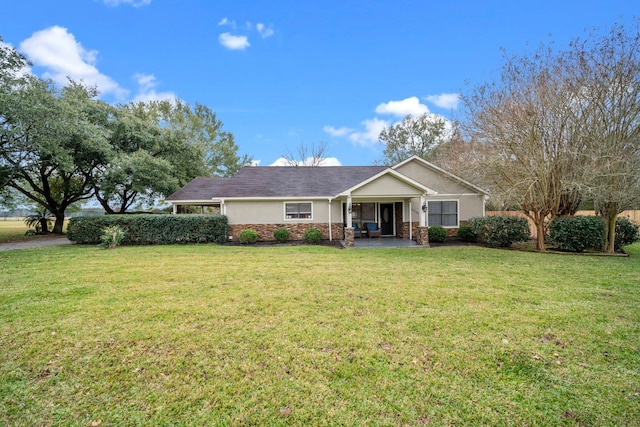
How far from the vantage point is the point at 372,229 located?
15359mm

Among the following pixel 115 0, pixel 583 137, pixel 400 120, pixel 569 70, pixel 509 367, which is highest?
pixel 400 120

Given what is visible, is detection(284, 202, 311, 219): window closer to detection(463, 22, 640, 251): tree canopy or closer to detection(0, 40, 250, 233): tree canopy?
Answer: detection(463, 22, 640, 251): tree canopy

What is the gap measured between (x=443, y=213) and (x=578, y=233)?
586 cm

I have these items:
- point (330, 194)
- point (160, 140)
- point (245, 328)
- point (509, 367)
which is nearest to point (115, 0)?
point (160, 140)

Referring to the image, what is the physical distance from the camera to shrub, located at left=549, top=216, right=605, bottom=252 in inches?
402

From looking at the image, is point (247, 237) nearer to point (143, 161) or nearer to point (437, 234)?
point (437, 234)

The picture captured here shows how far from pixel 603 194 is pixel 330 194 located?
10617 millimetres

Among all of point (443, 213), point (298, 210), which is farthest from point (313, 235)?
point (443, 213)

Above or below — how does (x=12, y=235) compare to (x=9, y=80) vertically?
below

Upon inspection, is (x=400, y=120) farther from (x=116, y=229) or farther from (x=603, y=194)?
(x=116, y=229)

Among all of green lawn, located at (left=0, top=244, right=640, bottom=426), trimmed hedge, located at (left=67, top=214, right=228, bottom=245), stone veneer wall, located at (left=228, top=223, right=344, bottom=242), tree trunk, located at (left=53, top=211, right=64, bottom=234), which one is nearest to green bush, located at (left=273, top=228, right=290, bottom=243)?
stone veneer wall, located at (left=228, top=223, right=344, bottom=242)

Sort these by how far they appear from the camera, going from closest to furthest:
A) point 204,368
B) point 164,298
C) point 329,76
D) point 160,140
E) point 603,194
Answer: point 204,368 → point 164,298 → point 603,194 → point 329,76 → point 160,140

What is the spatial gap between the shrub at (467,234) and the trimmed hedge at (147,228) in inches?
490

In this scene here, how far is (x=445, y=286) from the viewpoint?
5.98m
